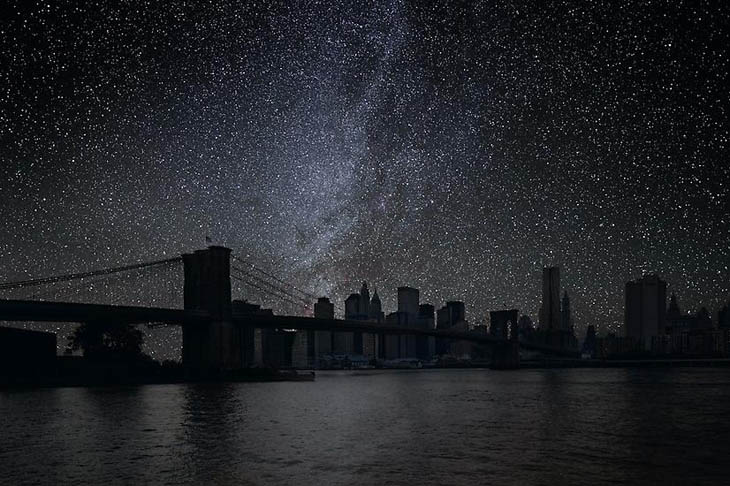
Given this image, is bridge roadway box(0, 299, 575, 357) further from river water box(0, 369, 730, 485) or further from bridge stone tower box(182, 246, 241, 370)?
river water box(0, 369, 730, 485)

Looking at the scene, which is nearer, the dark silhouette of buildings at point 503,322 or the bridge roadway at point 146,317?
the bridge roadway at point 146,317

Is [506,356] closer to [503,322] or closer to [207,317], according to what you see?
[503,322]

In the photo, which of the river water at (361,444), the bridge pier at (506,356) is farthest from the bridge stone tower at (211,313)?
the bridge pier at (506,356)

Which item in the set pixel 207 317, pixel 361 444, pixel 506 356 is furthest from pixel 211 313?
pixel 506 356

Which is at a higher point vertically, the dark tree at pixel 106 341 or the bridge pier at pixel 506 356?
the dark tree at pixel 106 341

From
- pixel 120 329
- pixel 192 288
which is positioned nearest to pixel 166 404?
pixel 192 288

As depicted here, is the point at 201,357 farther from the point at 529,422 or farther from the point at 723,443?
the point at 723,443

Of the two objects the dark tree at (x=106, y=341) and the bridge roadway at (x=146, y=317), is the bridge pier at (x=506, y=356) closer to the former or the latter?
the bridge roadway at (x=146, y=317)

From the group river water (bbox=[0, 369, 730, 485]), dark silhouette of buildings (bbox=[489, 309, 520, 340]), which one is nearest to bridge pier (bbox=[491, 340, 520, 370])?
dark silhouette of buildings (bbox=[489, 309, 520, 340])
